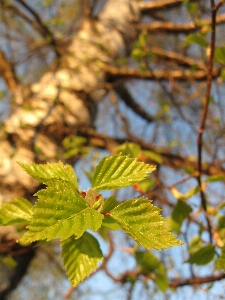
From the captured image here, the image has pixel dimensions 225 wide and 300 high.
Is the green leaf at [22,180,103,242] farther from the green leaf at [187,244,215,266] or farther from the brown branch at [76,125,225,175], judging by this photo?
the brown branch at [76,125,225,175]

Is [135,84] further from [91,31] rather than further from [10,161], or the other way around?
[10,161]

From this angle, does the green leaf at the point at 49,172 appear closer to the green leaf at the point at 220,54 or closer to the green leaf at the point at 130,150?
the green leaf at the point at 130,150

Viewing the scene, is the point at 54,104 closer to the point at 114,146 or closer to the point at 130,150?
the point at 114,146

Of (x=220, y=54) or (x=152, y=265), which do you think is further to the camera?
(x=152, y=265)

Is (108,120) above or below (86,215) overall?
below

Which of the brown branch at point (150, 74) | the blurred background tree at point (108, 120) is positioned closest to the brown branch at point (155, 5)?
the blurred background tree at point (108, 120)

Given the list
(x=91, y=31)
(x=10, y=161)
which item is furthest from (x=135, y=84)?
(x=10, y=161)

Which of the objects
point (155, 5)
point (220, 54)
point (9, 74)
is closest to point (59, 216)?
point (220, 54)
